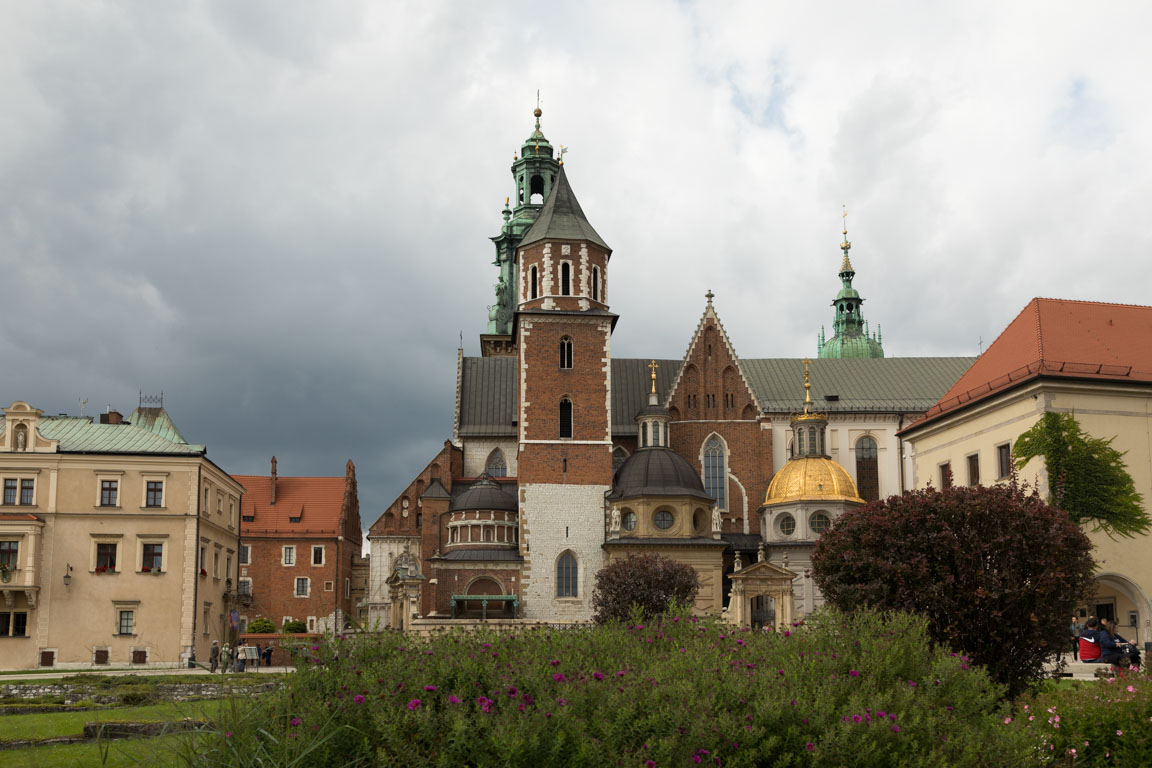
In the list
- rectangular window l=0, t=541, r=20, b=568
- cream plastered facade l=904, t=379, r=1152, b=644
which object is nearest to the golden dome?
cream plastered facade l=904, t=379, r=1152, b=644

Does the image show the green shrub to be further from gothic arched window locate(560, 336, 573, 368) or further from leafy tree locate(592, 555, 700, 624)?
gothic arched window locate(560, 336, 573, 368)

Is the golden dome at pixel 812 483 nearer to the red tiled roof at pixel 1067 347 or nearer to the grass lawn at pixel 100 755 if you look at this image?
the red tiled roof at pixel 1067 347

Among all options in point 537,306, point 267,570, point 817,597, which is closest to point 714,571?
point 817,597

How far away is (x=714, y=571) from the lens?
53438 millimetres

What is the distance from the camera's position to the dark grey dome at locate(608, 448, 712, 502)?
177 ft

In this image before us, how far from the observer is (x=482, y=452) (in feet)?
209

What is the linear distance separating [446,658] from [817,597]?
44936 millimetres

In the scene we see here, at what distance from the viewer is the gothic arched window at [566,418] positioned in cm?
5547

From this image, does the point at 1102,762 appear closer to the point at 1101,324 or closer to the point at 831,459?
the point at 1101,324

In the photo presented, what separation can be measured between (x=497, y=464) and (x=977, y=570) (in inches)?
1699

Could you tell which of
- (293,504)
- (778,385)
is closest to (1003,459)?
(778,385)

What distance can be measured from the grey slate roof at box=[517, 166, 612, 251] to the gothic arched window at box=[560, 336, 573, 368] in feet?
17.8

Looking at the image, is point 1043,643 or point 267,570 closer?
point 1043,643

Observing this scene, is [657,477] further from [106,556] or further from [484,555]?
[106,556]
